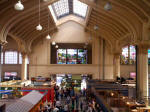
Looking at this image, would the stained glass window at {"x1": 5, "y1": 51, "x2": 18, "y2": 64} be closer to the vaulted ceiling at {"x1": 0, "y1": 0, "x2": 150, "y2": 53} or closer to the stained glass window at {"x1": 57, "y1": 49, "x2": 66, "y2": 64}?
the stained glass window at {"x1": 57, "y1": 49, "x2": 66, "y2": 64}

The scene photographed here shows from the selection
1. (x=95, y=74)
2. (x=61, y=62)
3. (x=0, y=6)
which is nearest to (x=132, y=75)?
(x=95, y=74)

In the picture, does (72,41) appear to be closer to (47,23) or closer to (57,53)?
(57,53)

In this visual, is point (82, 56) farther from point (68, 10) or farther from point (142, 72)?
point (142, 72)

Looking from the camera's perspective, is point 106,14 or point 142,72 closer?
point 142,72

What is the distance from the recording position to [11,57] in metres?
24.1

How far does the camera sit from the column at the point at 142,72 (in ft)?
38.8

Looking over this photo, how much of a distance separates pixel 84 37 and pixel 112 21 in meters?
6.60

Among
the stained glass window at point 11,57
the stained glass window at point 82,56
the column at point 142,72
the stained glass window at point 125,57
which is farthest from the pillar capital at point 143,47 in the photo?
the stained glass window at point 11,57

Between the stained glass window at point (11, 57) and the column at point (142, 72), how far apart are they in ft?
55.8

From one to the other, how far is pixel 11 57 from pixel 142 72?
58.3 ft

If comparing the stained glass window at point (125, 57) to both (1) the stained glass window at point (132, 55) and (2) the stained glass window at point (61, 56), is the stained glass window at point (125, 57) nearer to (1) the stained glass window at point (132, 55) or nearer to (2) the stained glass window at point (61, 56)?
(1) the stained glass window at point (132, 55)

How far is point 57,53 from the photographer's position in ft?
76.1

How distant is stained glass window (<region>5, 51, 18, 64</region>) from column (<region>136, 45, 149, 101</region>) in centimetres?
1701

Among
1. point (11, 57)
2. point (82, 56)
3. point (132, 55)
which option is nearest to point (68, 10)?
point (82, 56)
